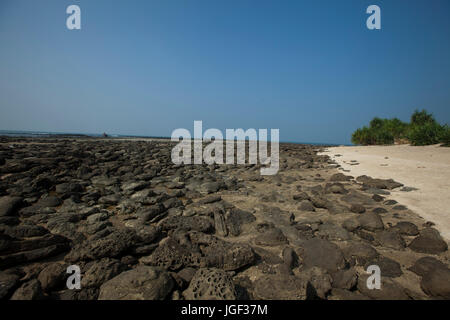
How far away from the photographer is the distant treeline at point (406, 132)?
1690cm

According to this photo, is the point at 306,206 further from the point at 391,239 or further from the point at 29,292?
the point at 29,292

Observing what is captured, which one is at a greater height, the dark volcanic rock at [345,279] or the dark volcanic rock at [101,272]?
the dark volcanic rock at [101,272]

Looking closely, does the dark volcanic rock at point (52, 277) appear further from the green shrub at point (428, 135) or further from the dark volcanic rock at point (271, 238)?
the green shrub at point (428, 135)

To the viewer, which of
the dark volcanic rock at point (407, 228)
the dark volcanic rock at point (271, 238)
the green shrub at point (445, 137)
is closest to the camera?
the dark volcanic rock at point (271, 238)

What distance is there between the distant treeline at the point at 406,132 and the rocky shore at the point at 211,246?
1812 cm

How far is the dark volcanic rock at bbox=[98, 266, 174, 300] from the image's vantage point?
181cm

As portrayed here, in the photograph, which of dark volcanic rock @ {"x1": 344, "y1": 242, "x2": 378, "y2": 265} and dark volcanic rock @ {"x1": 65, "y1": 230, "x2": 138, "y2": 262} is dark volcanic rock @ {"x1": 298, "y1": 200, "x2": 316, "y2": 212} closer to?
dark volcanic rock @ {"x1": 344, "y1": 242, "x2": 378, "y2": 265}

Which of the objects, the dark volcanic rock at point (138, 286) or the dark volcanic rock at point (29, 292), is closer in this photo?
the dark volcanic rock at point (29, 292)

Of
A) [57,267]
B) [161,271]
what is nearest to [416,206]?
[161,271]

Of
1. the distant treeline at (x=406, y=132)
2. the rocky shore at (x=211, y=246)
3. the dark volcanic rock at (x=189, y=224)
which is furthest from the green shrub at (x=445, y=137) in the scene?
the dark volcanic rock at (x=189, y=224)

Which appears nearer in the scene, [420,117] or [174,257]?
[174,257]

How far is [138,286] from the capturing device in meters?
1.86

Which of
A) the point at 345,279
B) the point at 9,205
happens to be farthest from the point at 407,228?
the point at 9,205

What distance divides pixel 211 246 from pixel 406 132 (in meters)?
34.4
